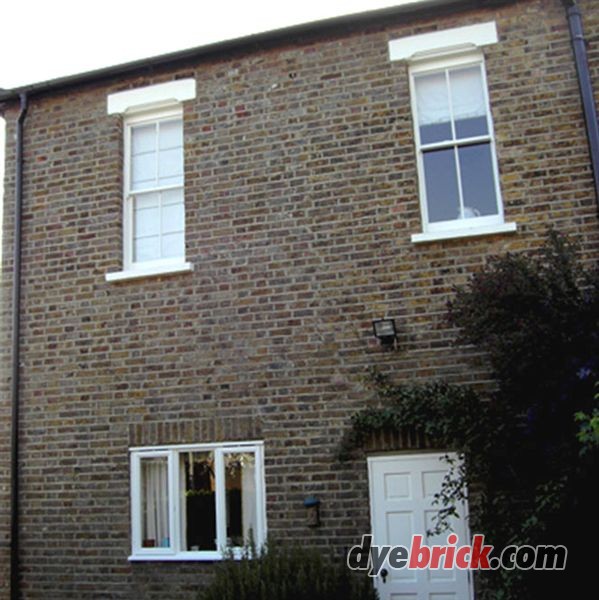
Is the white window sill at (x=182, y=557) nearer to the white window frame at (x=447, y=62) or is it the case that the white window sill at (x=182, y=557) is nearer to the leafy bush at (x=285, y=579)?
the leafy bush at (x=285, y=579)

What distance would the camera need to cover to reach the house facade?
7664 mm

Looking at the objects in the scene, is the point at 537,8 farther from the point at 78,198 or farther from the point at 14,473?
the point at 14,473

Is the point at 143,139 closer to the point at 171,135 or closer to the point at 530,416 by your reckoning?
the point at 171,135

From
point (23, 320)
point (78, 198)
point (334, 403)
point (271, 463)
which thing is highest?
point (78, 198)

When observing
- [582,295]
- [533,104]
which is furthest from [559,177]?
[582,295]

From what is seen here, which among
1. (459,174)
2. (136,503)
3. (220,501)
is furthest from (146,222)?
(459,174)

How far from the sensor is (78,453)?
8.43m

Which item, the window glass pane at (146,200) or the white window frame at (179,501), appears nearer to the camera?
the white window frame at (179,501)

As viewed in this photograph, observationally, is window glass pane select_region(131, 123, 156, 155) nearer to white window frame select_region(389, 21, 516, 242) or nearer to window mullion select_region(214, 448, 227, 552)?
white window frame select_region(389, 21, 516, 242)

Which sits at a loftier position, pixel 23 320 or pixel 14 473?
pixel 23 320

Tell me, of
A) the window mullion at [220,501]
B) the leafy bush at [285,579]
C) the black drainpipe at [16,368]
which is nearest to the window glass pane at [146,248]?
the black drainpipe at [16,368]

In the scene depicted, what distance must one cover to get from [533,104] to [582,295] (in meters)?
2.46

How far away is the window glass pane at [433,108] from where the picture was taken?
825 cm

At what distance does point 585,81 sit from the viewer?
763 cm
